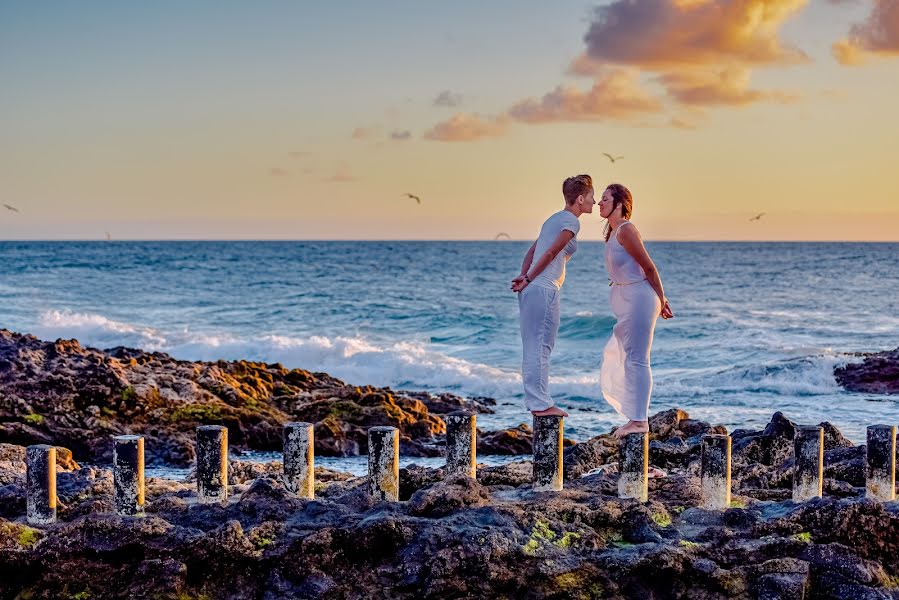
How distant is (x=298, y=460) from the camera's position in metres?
6.31

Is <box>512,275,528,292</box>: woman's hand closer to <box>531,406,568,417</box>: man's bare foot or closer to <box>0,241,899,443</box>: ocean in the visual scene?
<box>531,406,568,417</box>: man's bare foot

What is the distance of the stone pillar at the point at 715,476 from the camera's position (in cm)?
618

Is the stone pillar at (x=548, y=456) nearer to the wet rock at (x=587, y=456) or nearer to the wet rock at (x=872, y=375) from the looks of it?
the wet rock at (x=587, y=456)

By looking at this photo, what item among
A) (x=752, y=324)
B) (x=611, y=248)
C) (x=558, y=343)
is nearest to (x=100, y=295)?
(x=558, y=343)

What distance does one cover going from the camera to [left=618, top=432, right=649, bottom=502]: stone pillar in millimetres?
6367

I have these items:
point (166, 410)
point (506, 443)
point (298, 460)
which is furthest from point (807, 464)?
point (166, 410)

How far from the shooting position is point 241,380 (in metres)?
16.6

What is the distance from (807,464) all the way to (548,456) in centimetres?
166

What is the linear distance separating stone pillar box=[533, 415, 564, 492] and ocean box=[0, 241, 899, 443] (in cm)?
881

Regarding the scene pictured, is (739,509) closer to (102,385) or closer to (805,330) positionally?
(102,385)

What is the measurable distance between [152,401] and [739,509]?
9457 millimetres

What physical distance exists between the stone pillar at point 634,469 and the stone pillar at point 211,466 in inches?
101

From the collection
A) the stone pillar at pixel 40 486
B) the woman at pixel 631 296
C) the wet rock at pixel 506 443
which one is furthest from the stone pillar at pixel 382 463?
the wet rock at pixel 506 443

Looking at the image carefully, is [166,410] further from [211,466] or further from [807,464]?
[807,464]
